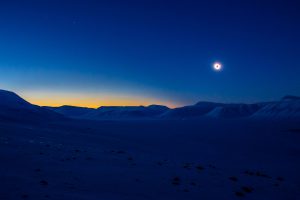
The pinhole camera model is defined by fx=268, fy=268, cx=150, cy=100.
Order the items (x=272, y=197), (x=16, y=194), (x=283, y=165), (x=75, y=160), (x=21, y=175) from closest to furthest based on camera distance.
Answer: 1. (x=16, y=194)
2. (x=21, y=175)
3. (x=272, y=197)
4. (x=75, y=160)
5. (x=283, y=165)

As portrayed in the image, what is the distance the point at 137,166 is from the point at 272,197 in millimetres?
10357

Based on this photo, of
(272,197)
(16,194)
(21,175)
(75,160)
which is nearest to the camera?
(16,194)

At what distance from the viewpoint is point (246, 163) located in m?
30.3

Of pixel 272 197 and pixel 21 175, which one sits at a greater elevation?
pixel 21 175

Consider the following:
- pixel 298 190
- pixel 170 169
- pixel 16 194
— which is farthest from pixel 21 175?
pixel 298 190

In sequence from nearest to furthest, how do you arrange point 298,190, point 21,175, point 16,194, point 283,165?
point 16,194 < point 21,175 < point 298,190 < point 283,165

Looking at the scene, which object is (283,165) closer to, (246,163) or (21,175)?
(246,163)

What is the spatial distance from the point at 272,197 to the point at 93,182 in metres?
11.4

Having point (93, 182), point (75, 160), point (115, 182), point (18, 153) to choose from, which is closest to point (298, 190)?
point (115, 182)

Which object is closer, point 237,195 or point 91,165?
point 237,195

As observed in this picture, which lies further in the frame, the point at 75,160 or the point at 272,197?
the point at 75,160

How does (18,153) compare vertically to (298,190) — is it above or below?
above

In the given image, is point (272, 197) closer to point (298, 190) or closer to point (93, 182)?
point (298, 190)

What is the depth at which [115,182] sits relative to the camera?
16.6m
